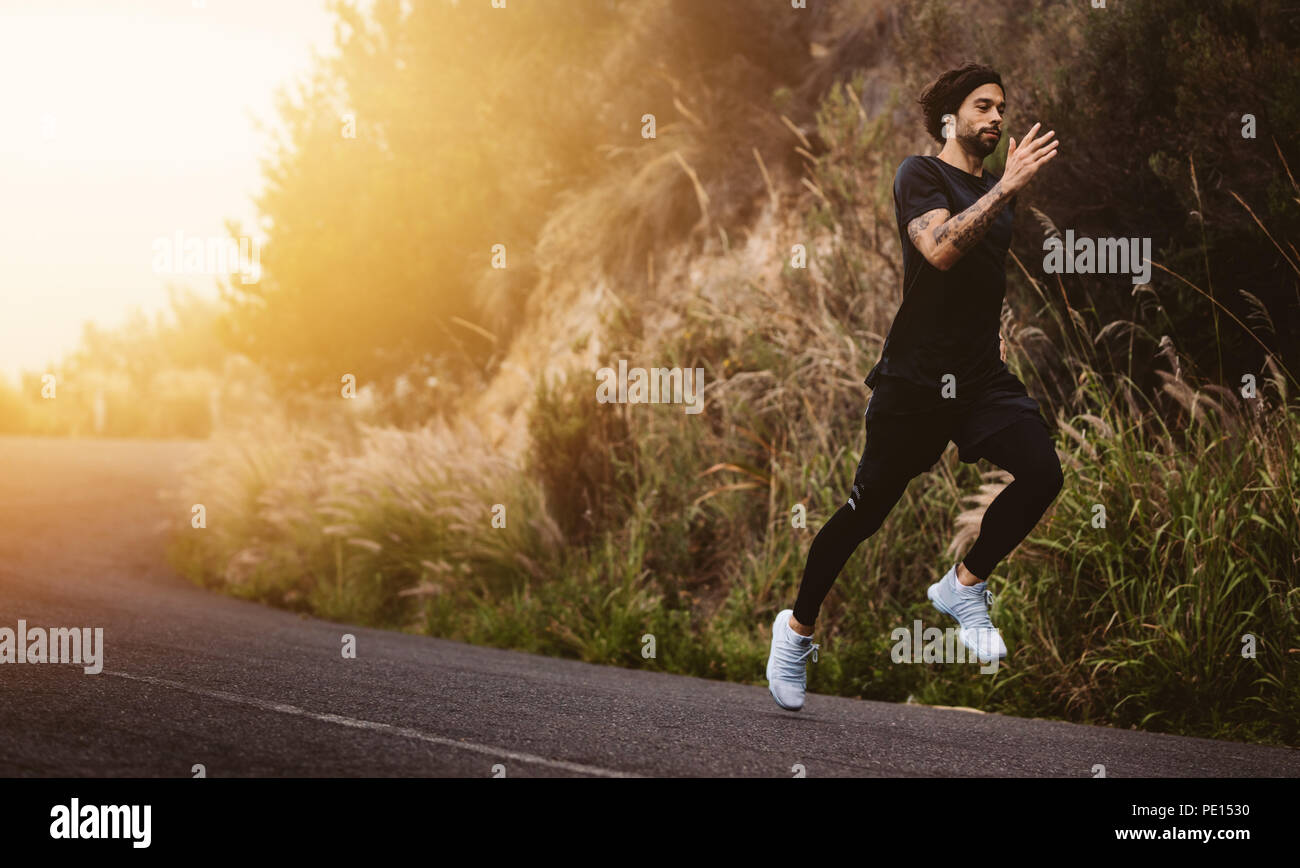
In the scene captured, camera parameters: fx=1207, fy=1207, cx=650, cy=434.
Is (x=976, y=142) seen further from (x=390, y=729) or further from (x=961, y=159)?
(x=390, y=729)

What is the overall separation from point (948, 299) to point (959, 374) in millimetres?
334

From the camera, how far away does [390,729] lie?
15.7 ft

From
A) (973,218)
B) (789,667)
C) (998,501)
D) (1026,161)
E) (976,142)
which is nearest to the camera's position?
(1026,161)

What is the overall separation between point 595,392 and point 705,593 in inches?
102

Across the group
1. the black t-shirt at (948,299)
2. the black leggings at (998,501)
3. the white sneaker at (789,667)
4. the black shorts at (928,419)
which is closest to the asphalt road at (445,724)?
the white sneaker at (789,667)

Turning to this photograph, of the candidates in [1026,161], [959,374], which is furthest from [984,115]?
[959,374]

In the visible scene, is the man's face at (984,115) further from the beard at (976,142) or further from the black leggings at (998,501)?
the black leggings at (998,501)

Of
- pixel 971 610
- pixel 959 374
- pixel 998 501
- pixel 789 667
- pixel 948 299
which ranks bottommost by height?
pixel 789 667

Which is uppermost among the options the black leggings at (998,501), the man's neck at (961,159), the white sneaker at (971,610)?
the man's neck at (961,159)

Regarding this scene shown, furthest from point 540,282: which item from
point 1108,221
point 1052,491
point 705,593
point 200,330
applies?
point 200,330

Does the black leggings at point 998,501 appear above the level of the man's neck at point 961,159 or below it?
below

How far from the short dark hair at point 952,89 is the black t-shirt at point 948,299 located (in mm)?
323

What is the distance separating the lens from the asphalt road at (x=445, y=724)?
4262 millimetres

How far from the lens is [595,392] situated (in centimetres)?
1158
